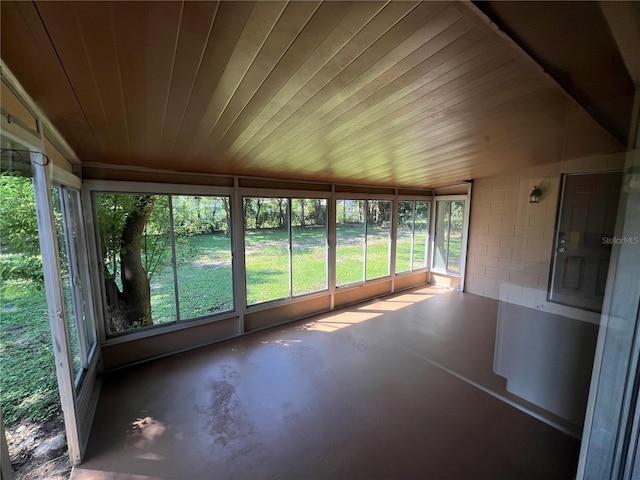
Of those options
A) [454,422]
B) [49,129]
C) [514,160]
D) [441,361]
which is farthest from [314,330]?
[514,160]

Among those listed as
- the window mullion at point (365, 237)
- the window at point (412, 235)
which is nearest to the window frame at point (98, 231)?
the window mullion at point (365, 237)

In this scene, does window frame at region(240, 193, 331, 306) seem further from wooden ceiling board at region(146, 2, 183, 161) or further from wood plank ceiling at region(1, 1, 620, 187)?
wooden ceiling board at region(146, 2, 183, 161)

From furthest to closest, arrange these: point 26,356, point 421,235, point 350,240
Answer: point 421,235 < point 350,240 < point 26,356

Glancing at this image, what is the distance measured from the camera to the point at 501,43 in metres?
1.29

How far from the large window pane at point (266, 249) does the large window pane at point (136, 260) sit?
3.60 ft

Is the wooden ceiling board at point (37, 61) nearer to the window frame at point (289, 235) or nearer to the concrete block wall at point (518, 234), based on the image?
the window frame at point (289, 235)

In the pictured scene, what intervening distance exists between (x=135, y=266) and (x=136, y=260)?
78mm

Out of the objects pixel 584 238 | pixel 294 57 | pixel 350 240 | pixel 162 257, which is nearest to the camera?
pixel 294 57

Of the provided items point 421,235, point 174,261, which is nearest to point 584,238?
point 174,261

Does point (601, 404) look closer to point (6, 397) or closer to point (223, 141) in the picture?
point (223, 141)

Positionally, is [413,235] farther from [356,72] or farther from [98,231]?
[98,231]

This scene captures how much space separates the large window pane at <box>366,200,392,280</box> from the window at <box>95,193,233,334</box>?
3.04 meters

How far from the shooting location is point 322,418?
2477mm

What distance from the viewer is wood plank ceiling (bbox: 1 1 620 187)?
94 cm
